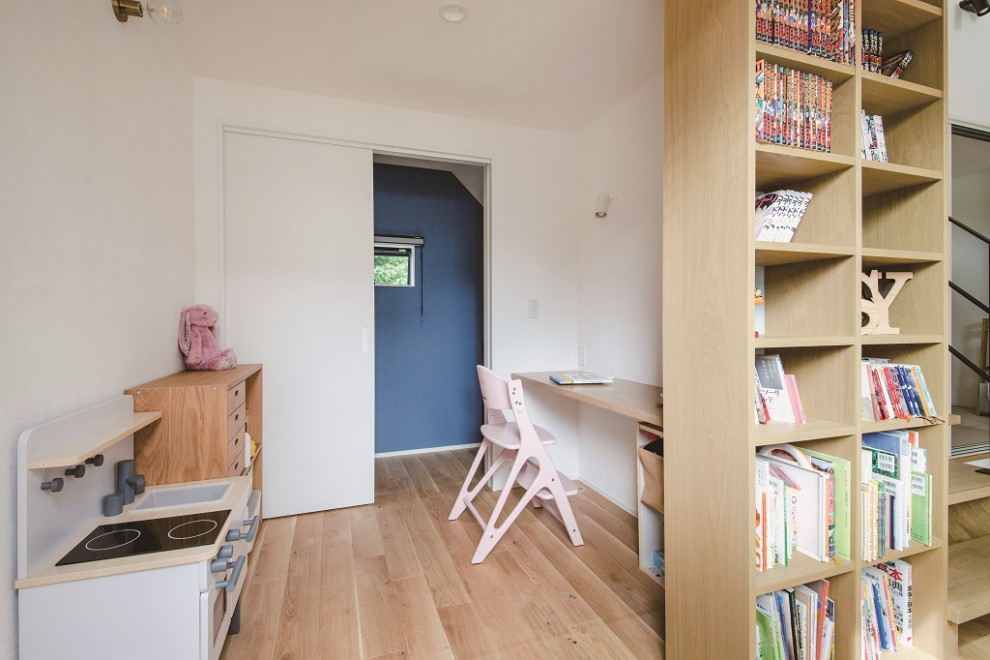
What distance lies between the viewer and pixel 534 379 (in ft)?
8.95

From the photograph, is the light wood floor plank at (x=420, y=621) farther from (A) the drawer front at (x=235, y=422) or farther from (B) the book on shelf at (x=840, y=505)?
(B) the book on shelf at (x=840, y=505)

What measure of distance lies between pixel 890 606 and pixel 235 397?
2.56 meters

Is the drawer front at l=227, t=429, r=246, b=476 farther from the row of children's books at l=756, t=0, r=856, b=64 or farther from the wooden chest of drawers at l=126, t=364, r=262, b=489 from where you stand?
the row of children's books at l=756, t=0, r=856, b=64

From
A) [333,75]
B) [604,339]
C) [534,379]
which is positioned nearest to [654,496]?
[534,379]

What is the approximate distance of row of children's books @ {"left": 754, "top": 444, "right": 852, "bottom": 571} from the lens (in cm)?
125

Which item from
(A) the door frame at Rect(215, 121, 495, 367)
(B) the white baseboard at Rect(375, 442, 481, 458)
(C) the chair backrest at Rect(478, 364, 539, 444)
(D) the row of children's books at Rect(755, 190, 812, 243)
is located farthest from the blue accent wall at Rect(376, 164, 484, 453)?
(D) the row of children's books at Rect(755, 190, 812, 243)

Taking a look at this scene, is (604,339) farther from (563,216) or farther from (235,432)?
(235,432)

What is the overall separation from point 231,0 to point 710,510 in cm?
262

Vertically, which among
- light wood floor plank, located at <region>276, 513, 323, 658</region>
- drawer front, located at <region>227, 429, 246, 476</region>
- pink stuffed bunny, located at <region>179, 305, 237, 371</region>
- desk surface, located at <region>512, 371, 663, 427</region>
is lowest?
light wood floor plank, located at <region>276, 513, 323, 658</region>

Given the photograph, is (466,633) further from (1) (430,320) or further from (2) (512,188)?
(1) (430,320)

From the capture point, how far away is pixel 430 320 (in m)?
3.95

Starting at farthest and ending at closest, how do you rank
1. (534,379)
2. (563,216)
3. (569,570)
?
(563,216) < (534,379) < (569,570)

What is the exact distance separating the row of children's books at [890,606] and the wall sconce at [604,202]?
214cm

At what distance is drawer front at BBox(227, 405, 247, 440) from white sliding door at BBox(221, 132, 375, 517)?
22.9 inches
